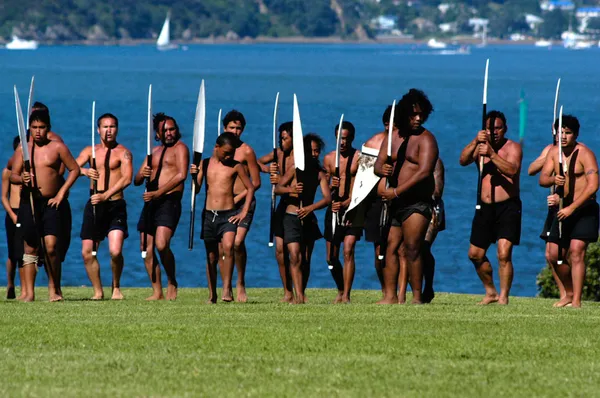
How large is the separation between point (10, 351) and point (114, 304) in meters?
3.99

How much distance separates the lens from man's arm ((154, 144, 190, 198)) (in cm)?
1609

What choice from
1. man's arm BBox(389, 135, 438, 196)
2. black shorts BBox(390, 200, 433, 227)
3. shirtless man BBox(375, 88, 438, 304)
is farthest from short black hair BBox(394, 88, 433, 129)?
black shorts BBox(390, 200, 433, 227)

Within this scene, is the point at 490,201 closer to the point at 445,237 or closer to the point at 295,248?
the point at 295,248

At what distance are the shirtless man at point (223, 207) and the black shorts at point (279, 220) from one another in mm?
330

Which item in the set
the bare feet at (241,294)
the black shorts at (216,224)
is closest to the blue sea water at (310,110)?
the bare feet at (241,294)

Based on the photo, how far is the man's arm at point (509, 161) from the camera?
49.6 feet

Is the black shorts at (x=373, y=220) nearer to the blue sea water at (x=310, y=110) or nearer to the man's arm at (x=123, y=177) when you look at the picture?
the man's arm at (x=123, y=177)

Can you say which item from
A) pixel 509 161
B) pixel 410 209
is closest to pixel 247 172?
pixel 410 209

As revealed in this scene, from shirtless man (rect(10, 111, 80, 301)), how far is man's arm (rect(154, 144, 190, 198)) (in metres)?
1.13

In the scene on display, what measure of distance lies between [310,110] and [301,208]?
3137 inches

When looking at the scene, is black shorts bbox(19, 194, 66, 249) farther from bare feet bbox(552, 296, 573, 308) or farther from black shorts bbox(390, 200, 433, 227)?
bare feet bbox(552, 296, 573, 308)

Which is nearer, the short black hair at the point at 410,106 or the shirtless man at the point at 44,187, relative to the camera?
the short black hair at the point at 410,106

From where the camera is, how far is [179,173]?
16156 mm

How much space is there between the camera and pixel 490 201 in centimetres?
1546
